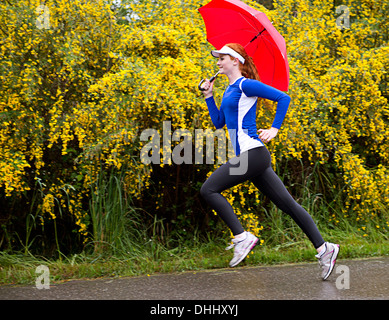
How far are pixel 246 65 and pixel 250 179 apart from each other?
900 millimetres

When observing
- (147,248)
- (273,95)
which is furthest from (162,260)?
(273,95)

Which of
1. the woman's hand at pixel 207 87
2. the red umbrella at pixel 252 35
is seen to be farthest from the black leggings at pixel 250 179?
the red umbrella at pixel 252 35

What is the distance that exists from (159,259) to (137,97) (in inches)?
59.3

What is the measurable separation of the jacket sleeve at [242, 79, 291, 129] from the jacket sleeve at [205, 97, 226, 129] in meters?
0.33

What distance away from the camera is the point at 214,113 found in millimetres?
3916

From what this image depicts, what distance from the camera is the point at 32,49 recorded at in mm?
4680

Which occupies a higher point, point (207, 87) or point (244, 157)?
point (207, 87)

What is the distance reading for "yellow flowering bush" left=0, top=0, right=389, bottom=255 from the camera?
4395 millimetres

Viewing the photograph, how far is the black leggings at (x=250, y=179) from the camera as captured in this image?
3684mm
